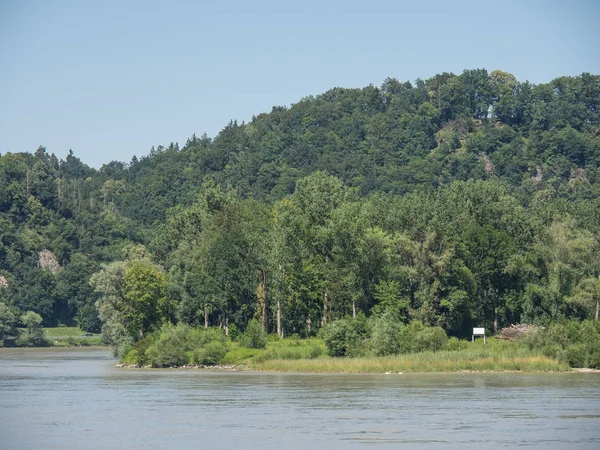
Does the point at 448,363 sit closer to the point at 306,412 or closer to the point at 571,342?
the point at 571,342

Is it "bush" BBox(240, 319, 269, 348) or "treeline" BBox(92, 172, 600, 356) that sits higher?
"treeline" BBox(92, 172, 600, 356)

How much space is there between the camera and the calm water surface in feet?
153

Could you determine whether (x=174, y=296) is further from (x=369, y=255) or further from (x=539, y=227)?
(x=539, y=227)

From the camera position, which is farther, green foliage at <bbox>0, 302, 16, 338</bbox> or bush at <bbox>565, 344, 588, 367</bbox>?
green foliage at <bbox>0, 302, 16, 338</bbox>

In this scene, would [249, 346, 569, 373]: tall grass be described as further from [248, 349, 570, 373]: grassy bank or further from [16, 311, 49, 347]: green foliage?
[16, 311, 49, 347]: green foliage

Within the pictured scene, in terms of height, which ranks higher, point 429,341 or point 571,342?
point 429,341

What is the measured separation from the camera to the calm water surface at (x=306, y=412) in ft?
153

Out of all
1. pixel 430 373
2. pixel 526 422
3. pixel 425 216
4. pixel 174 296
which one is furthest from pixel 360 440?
pixel 174 296

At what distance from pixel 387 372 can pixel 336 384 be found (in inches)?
420

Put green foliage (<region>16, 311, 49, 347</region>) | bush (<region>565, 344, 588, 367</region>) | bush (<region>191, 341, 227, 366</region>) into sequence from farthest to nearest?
green foliage (<region>16, 311, 49, 347</region>) < bush (<region>191, 341, 227, 366</region>) < bush (<region>565, 344, 588, 367</region>)

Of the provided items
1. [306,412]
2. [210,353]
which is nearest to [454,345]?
[210,353]

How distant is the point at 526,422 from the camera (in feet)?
166

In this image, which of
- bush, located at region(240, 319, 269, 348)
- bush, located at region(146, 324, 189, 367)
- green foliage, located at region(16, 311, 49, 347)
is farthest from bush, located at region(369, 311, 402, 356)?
green foliage, located at region(16, 311, 49, 347)

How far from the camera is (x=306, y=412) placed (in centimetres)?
5600
